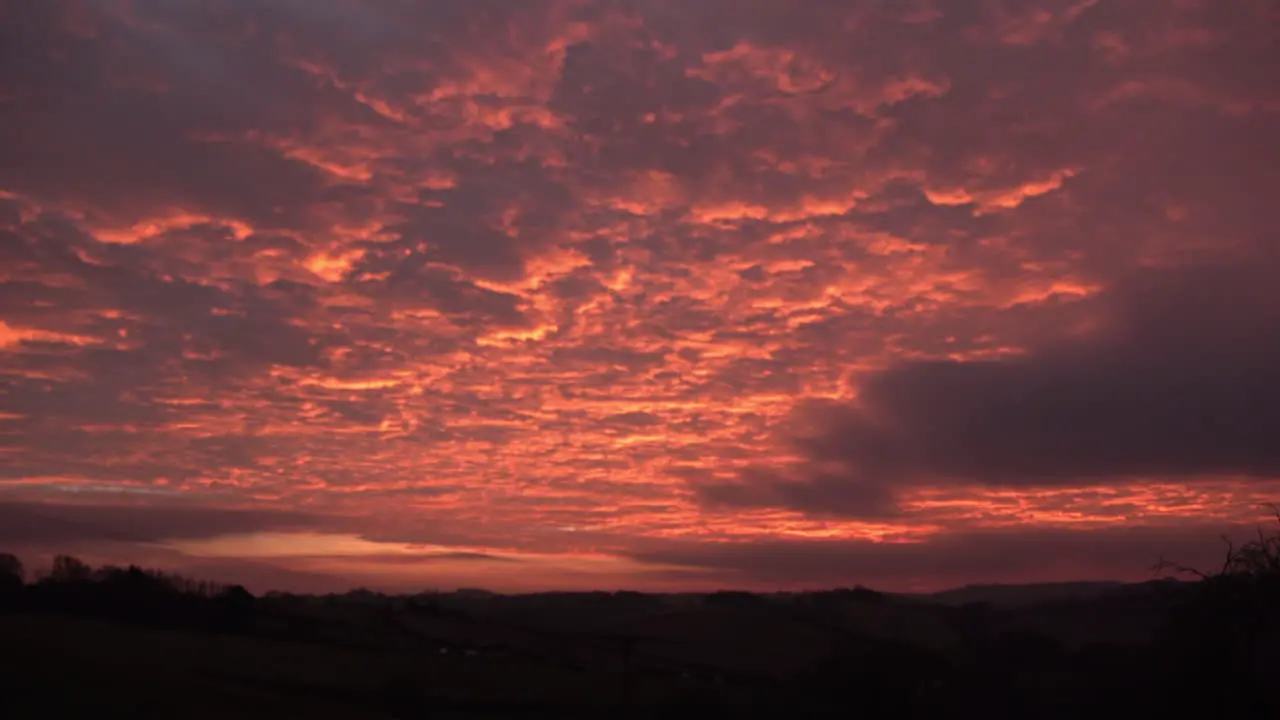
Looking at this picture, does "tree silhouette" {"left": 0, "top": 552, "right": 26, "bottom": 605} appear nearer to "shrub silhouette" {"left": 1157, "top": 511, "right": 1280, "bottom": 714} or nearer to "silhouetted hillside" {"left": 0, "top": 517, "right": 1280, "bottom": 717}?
"silhouetted hillside" {"left": 0, "top": 517, "right": 1280, "bottom": 717}

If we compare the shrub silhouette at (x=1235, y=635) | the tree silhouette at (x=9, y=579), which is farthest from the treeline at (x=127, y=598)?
the shrub silhouette at (x=1235, y=635)

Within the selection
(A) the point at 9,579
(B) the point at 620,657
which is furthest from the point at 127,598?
(B) the point at 620,657

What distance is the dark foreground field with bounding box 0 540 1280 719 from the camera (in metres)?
38.3

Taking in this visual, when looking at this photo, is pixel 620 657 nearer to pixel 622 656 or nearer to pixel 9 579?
pixel 622 656

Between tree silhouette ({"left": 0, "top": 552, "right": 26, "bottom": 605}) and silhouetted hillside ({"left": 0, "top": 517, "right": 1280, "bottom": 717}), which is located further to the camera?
tree silhouette ({"left": 0, "top": 552, "right": 26, "bottom": 605})

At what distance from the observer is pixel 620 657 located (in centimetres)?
12588

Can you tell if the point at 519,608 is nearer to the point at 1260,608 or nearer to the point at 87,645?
the point at 87,645

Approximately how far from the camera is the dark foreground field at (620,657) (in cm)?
3828

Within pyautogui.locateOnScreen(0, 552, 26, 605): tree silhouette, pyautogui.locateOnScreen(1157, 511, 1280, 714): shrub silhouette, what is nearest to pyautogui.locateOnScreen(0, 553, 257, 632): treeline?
pyautogui.locateOnScreen(0, 552, 26, 605): tree silhouette

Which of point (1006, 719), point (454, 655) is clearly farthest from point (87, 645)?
point (1006, 719)

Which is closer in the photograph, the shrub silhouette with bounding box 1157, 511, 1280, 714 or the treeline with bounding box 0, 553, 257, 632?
the shrub silhouette with bounding box 1157, 511, 1280, 714

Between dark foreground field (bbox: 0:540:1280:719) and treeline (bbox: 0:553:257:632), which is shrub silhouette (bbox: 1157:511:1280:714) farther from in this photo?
treeline (bbox: 0:553:257:632)

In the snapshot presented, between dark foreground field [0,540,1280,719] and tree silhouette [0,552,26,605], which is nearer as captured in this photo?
dark foreground field [0,540,1280,719]

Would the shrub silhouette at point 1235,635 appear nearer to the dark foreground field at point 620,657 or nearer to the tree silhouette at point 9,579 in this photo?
the dark foreground field at point 620,657
